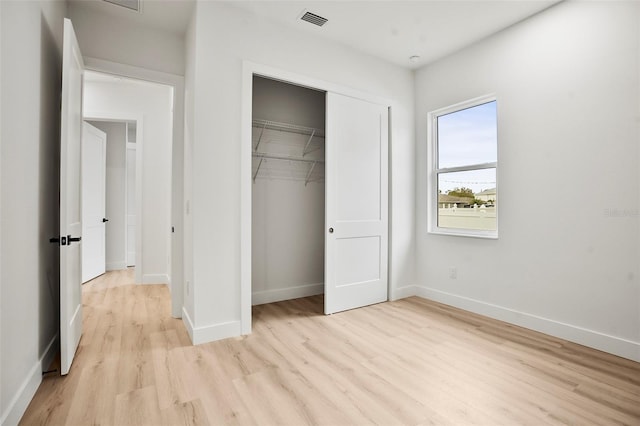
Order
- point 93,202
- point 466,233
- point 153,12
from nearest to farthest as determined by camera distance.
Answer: point 153,12
point 466,233
point 93,202

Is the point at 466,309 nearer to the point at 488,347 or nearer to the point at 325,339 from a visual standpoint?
the point at 488,347

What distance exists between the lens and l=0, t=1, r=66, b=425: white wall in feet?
5.02

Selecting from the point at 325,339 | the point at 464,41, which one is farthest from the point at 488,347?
the point at 464,41

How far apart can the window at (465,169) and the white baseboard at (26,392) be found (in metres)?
3.69

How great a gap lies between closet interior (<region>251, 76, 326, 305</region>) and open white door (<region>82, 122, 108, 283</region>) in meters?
2.89

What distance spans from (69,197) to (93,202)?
347 centimetres

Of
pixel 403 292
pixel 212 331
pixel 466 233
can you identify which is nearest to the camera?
pixel 212 331

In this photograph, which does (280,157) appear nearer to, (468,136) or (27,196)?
(468,136)

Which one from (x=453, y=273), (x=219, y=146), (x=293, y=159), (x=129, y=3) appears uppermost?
(x=129, y=3)

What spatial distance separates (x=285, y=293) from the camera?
3889 mm

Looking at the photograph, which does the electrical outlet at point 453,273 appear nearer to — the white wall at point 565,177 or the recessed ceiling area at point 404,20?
the white wall at point 565,177

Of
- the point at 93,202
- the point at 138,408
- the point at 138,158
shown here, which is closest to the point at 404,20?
the point at 138,408

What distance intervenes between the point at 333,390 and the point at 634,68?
10.2 feet

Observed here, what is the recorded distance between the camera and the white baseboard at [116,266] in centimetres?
565
